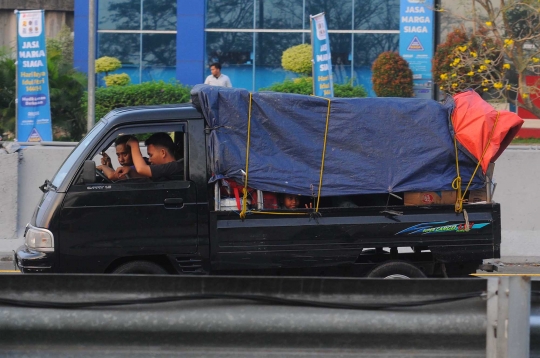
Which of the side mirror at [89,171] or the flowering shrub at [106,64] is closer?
the side mirror at [89,171]

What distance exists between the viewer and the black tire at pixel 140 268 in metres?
6.72

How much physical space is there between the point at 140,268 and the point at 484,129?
10.5ft

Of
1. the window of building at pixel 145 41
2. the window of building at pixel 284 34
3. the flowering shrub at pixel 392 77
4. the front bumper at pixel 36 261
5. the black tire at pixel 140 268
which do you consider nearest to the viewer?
the front bumper at pixel 36 261

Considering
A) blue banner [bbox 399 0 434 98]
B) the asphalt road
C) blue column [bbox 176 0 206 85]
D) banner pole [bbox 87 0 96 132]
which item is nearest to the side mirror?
the asphalt road

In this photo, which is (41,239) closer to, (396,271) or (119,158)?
(119,158)

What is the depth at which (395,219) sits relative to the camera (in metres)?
6.79

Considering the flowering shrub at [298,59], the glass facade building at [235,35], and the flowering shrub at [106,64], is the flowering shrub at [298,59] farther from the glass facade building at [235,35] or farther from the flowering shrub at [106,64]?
the flowering shrub at [106,64]

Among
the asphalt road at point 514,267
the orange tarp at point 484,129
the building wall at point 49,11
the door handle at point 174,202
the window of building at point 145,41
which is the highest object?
the building wall at point 49,11

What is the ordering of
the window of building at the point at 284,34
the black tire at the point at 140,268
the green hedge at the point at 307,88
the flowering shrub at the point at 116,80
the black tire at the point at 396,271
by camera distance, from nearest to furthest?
the black tire at the point at 140,268, the black tire at the point at 396,271, the green hedge at the point at 307,88, the flowering shrub at the point at 116,80, the window of building at the point at 284,34

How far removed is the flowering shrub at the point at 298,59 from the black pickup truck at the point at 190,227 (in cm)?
1863

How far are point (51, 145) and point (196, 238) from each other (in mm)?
5389

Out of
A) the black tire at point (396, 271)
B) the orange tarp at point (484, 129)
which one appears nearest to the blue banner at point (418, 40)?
the orange tarp at point (484, 129)

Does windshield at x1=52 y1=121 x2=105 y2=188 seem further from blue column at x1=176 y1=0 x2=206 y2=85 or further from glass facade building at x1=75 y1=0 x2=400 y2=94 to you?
blue column at x1=176 y1=0 x2=206 y2=85

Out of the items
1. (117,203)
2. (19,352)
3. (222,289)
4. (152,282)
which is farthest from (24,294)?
(117,203)
